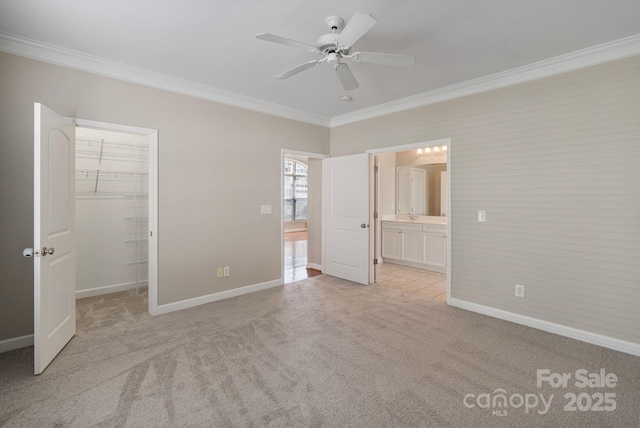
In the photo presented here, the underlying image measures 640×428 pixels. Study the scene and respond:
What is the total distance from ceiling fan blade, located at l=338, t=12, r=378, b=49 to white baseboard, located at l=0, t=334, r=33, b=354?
12.4ft

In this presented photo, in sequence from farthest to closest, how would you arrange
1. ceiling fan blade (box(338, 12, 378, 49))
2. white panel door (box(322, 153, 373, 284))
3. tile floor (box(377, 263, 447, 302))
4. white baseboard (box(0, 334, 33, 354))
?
1. white panel door (box(322, 153, 373, 284))
2. tile floor (box(377, 263, 447, 302))
3. white baseboard (box(0, 334, 33, 354))
4. ceiling fan blade (box(338, 12, 378, 49))

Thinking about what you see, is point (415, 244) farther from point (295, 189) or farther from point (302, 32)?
point (295, 189)

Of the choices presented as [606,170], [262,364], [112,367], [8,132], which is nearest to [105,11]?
[8,132]

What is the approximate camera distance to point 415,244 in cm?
582

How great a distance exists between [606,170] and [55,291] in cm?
505

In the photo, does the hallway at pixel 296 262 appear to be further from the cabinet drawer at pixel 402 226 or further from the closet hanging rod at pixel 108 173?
the closet hanging rod at pixel 108 173

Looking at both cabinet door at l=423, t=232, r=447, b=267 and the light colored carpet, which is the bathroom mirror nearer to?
cabinet door at l=423, t=232, r=447, b=267

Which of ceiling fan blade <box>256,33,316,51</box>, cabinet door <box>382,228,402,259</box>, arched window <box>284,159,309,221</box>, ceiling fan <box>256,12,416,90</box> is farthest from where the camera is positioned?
arched window <box>284,159,309,221</box>

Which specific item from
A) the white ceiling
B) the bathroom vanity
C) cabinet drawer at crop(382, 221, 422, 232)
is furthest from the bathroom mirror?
the white ceiling

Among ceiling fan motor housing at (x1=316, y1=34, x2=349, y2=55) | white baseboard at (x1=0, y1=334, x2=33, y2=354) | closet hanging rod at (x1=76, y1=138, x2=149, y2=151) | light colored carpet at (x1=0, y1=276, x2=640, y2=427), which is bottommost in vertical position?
light colored carpet at (x1=0, y1=276, x2=640, y2=427)

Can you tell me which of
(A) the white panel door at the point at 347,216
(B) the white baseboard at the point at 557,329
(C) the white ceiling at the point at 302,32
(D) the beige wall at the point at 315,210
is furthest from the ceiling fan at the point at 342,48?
(D) the beige wall at the point at 315,210

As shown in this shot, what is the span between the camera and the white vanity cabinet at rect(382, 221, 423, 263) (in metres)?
5.78

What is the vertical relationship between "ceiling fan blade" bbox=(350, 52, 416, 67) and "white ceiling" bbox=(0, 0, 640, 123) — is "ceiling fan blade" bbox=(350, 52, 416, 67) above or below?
below

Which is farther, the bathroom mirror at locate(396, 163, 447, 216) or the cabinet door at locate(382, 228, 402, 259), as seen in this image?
the cabinet door at locate(382, 228, 402, 259)
